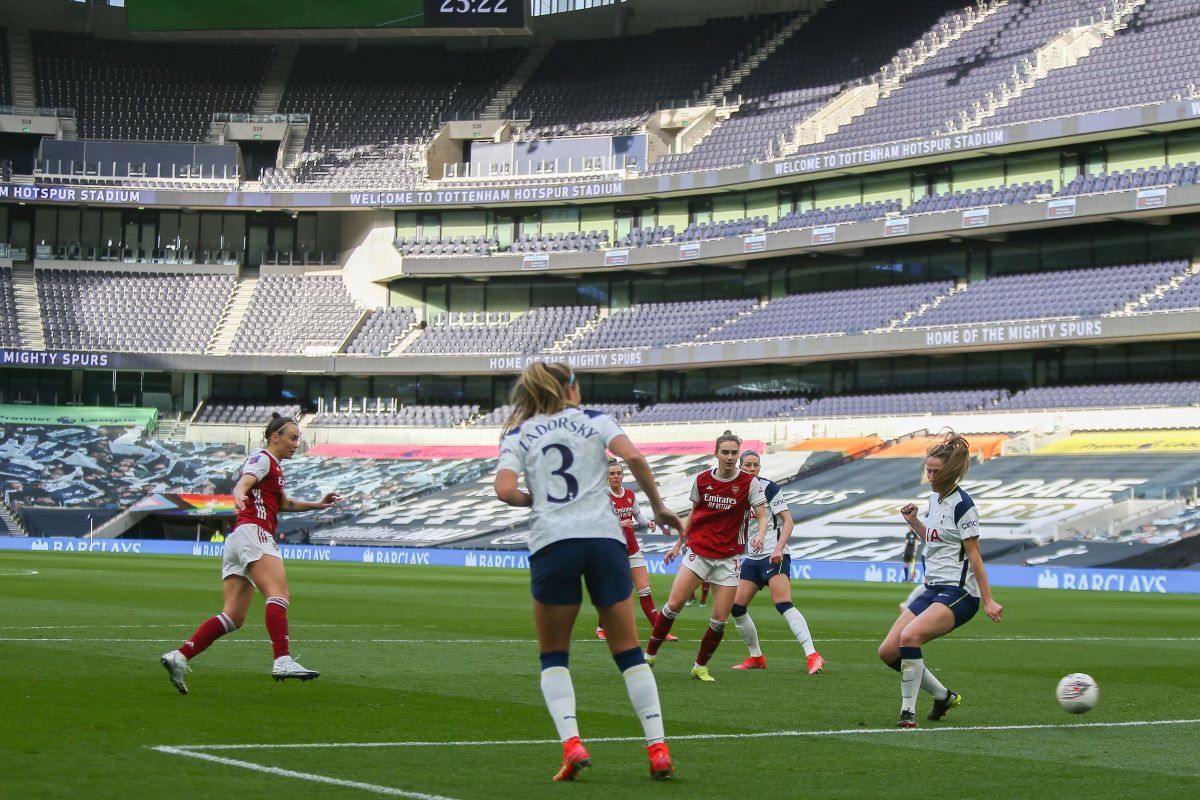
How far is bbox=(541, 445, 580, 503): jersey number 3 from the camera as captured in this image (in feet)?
28.3

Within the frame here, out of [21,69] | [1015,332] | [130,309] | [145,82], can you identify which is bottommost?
[1015,332]

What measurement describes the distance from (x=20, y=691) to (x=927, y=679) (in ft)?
23.0

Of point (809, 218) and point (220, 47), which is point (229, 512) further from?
point (220, 47)

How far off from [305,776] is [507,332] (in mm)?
66106

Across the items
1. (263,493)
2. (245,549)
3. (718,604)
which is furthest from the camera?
(718,604)

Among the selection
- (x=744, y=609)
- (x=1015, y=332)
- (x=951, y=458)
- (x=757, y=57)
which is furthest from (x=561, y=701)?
(x=757, y=57)

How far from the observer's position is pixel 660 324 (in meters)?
70.8

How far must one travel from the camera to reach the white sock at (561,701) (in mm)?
8602

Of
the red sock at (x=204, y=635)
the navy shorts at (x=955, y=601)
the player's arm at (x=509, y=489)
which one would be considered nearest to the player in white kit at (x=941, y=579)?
the navy shorts at (x=955, y=601)

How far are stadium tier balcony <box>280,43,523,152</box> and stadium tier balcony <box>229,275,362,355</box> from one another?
282 inches

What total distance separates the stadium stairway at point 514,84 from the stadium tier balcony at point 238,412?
17828 mm

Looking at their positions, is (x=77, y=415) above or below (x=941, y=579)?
below

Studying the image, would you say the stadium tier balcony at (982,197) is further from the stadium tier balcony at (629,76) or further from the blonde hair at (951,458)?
the blonde hair at (951,458)

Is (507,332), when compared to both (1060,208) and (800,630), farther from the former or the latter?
(800,630)
